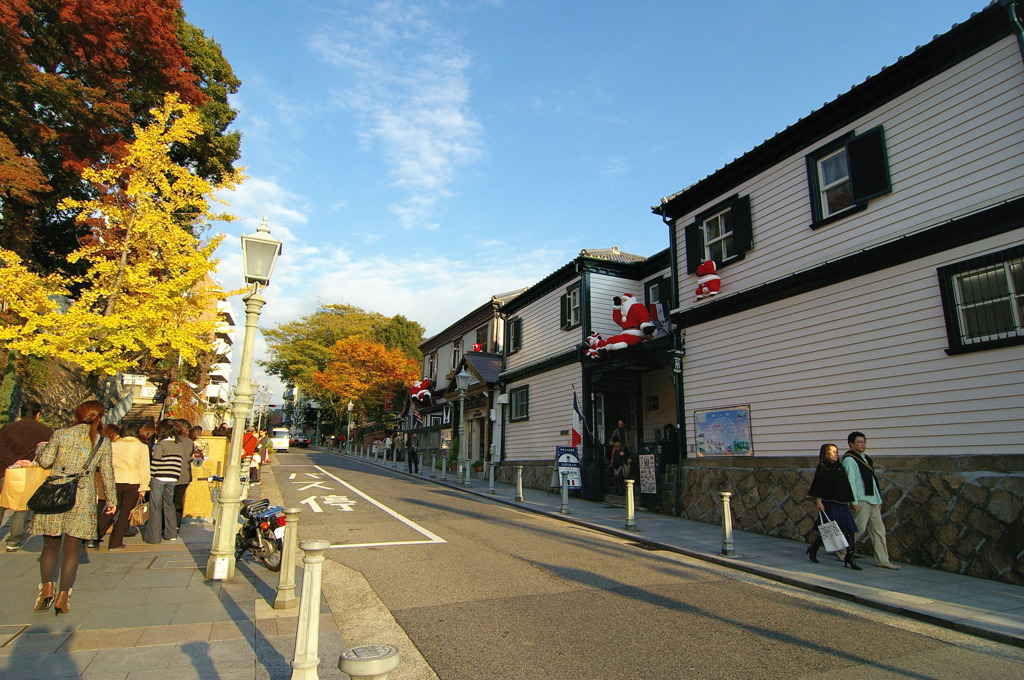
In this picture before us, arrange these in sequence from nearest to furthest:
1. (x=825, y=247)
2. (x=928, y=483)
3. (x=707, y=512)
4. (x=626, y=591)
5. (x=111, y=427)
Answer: (x=626, y=591) → (x=111, y=427) → (x=928, y=483) → (x=825, y=247) → (x=707, y=512)

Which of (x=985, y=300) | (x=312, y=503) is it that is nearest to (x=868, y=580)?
(x=985, y=300)

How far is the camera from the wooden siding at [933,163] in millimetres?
8336

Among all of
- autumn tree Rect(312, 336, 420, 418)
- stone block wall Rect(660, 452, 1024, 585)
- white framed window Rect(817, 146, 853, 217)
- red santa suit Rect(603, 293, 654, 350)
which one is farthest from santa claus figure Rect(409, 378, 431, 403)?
white framed window Rect(817, 146, 853, 217)

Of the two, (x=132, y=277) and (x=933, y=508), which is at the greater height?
(x=132, y=277)

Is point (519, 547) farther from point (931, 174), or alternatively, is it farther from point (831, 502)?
point (931, 174)

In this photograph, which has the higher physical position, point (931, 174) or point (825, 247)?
point (931, 174)

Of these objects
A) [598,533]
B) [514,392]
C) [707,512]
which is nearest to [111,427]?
[598,533]

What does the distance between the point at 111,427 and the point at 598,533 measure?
890cm

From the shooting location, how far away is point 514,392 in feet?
76.8

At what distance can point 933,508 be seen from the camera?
8234 millimetres

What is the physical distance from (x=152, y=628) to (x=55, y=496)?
1.62m

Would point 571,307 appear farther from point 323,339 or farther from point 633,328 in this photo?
point 323,339

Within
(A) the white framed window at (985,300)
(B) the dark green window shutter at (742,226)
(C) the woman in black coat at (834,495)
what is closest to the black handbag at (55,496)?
(C) the woman in black coat at (834,495)

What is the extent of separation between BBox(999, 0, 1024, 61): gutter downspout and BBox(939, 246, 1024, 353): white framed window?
10.3ft
